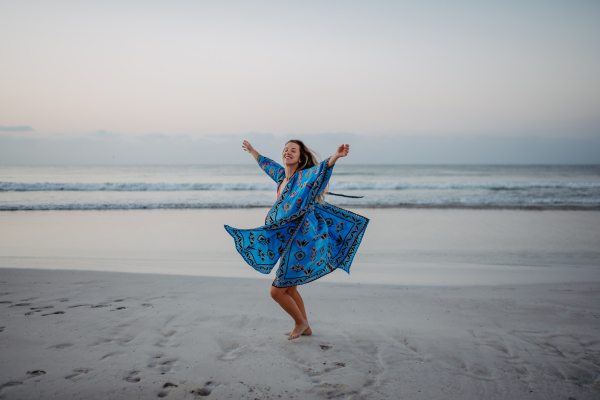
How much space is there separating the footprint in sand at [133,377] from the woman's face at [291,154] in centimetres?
195

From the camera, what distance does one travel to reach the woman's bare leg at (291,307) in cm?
288

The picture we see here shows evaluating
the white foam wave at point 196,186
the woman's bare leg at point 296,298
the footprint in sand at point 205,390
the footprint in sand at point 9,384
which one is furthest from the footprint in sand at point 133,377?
the white foam wave at point 196,186

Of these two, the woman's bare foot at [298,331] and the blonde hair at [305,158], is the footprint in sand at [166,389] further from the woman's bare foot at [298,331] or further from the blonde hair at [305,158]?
the blonde hair at [305,158]

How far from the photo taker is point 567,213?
11242 millimetres

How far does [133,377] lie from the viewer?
7.75 feet

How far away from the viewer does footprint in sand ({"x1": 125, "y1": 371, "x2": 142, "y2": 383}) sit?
2328 mm

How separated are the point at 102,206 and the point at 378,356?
12154mm

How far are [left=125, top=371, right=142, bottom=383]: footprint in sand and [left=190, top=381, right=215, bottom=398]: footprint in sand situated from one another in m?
0.42

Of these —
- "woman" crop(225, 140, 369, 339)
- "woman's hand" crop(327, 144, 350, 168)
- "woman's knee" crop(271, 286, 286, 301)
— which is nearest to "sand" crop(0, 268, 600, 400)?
"woman's knee" crop(271, 286, 286, 301)

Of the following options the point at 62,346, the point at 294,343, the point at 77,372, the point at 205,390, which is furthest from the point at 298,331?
the point at 62,346

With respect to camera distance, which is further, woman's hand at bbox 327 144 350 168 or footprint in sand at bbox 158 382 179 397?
woman's hand at bbox 327 144 350 168

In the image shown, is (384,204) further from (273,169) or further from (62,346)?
(62,346)

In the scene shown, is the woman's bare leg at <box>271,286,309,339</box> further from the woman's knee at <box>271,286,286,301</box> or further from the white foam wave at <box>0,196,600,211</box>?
the white foam wave at <box>0,196,600,211</box>

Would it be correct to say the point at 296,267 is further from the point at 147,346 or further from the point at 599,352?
the point at 599,352
